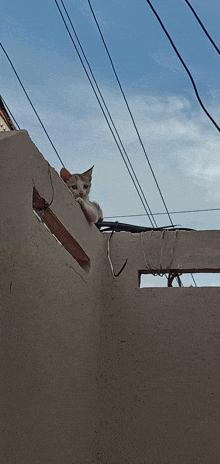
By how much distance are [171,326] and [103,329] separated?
1.86 feet

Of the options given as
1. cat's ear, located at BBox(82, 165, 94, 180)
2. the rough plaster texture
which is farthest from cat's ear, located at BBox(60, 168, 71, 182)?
the rough plaster texture

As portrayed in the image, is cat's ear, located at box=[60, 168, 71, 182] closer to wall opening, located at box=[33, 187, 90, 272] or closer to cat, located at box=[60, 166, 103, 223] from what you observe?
cat, located at box=[60, 166, 103, 223]

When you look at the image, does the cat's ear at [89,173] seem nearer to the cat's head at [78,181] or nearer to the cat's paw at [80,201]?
the cat's head at [78,181]

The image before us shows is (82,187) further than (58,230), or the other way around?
(82,187)

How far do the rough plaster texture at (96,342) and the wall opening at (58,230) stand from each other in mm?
46

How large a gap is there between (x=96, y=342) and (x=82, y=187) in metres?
1.27

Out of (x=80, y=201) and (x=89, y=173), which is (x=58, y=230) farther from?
(x=89, y=173)

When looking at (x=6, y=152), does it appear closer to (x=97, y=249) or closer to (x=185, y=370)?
(x=97, y=249)

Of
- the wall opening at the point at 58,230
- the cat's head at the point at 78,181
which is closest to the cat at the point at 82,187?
the cat's head at the point at 78,181

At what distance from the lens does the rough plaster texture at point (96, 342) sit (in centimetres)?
282

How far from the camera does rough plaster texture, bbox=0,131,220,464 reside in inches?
111

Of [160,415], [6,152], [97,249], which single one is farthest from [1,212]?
[160,415]

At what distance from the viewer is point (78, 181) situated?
4.20 m

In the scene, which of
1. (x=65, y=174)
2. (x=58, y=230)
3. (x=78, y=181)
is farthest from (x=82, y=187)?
(x=58, y=230)
